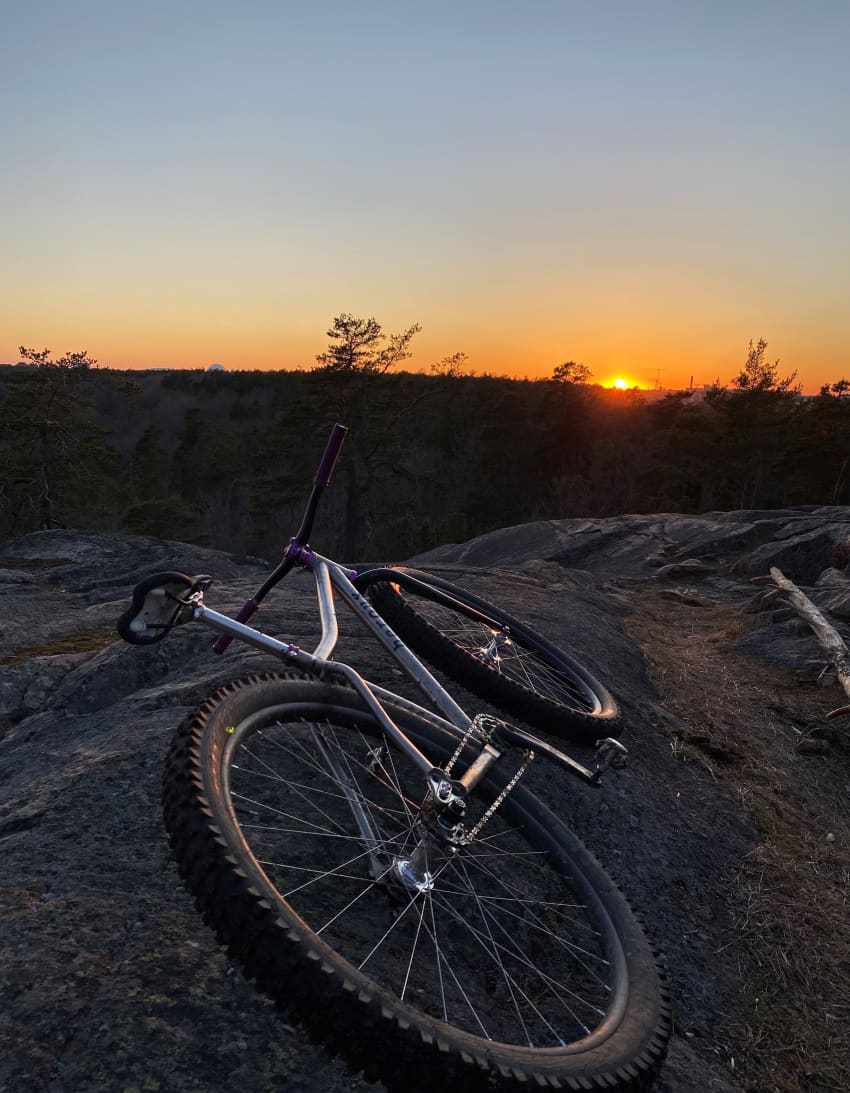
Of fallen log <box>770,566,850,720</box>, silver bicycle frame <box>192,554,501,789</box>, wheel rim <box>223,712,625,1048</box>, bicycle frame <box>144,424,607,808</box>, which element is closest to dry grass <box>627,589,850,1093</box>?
fallen log <box>770,566,850,720</box>

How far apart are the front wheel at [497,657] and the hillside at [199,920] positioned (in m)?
0.35

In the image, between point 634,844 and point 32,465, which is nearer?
point 634,844

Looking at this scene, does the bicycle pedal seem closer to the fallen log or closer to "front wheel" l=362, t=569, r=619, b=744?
"front wheel" l=362, t=569, r=619, b=744

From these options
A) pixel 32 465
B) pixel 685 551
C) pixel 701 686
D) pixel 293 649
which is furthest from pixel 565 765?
pixel 32 465

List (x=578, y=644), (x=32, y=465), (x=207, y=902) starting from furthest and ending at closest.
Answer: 1. (x=32, y=465)
2. (x=578, y=644)
3. (x=207, y=902)

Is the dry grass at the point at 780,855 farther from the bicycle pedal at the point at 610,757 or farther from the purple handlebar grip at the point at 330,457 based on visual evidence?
the purple handlebar grip at the point at 330,457

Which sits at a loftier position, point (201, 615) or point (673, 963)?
point (201, 615)

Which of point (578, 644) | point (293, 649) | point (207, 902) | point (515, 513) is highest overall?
point (293, 649)

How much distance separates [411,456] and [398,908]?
37.2 m

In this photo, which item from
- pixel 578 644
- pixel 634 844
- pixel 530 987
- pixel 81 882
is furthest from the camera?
pixel 578 644

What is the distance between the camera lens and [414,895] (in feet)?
7.45

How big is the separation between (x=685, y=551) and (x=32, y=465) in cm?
2413

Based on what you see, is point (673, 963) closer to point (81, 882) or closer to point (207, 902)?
point (207, 902)

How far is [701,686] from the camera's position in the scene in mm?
6379
